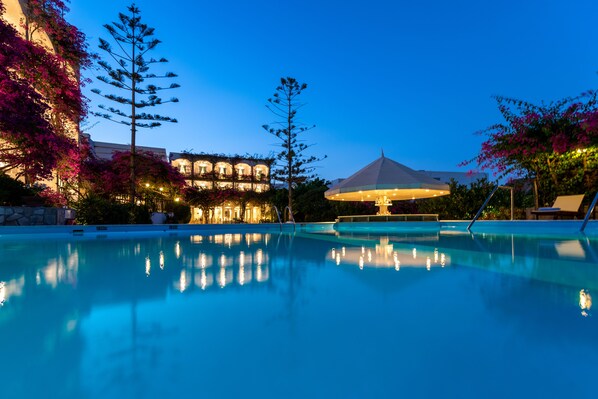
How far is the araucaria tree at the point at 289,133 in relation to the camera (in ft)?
50.0

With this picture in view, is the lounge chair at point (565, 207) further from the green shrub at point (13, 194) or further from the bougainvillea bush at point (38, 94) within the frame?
the green shrub at point (13, 194)

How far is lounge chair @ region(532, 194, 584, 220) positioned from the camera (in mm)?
8516

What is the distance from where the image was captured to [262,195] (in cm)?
1861

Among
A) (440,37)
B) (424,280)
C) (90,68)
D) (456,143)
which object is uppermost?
(440,37)

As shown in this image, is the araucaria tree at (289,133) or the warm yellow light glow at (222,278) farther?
the araucaria tree at (289,133)

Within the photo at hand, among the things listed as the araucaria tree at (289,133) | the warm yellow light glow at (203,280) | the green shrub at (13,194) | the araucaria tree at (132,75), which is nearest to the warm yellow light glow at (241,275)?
the warm yellow light glow at (203,280)

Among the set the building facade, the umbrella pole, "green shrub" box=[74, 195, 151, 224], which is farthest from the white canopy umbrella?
A: the building facade

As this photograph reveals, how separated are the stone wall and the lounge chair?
12.9 meters

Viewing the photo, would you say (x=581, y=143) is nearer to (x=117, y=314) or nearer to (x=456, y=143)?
(x=117, y=314)

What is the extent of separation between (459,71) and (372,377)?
41.8 meters

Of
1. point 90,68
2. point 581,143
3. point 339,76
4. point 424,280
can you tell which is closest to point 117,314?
→ point 424,280

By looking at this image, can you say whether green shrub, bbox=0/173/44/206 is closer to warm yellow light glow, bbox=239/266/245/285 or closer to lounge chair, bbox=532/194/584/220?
warm yellow light glow, bbox=239/266/245/285

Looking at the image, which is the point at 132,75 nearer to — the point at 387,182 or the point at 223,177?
the point at 387,182

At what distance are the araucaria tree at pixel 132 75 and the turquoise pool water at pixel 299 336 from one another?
9.57 metres
